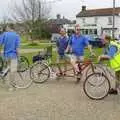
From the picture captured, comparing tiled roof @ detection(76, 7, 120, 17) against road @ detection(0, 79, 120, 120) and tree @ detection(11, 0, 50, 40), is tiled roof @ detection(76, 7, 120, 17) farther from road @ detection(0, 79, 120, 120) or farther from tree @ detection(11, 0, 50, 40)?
road @ detection(0, 79, 120, 120)

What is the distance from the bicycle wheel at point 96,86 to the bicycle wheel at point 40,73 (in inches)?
135

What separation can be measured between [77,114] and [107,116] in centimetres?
59

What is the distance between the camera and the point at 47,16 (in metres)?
68.9

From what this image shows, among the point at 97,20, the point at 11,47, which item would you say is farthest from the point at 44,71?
the point at 97,20

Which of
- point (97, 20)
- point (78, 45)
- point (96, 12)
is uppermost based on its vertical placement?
point (96, 12)

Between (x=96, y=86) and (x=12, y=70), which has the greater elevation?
(x=12, y=70)

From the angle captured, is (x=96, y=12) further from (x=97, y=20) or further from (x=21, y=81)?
(x=21, y=81)

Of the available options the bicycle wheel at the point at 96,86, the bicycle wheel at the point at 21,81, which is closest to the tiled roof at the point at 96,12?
the bicycle wheel at the point at 21,81

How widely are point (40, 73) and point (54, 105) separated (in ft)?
14.3

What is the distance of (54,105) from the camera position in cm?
1002

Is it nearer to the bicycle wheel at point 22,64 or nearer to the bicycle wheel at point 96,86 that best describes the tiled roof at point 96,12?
the bicycle wheel at point 22,64

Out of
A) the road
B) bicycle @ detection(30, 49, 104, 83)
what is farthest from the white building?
the road

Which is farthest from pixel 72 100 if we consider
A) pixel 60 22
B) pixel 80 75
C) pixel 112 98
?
pixel 60 22

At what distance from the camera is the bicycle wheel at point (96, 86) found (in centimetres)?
1095
